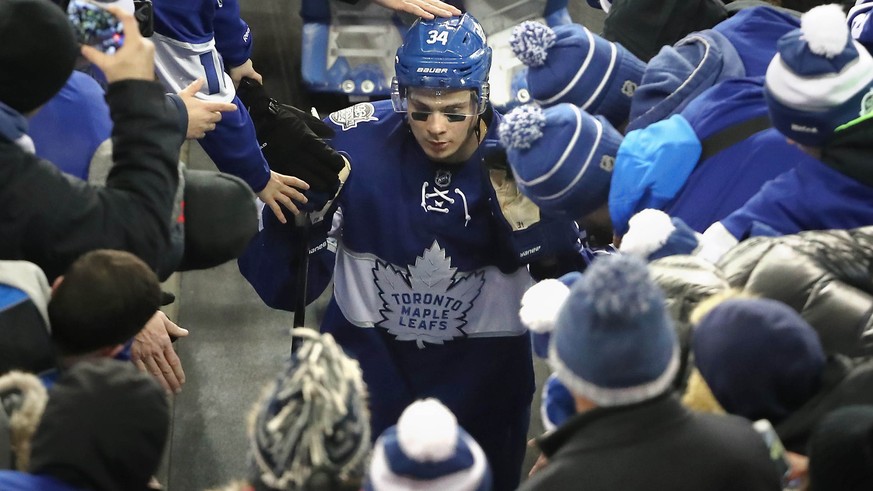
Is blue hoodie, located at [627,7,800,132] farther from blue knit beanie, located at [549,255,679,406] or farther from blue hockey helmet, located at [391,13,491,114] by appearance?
blue knit beanie, located at [549,255,679,406]

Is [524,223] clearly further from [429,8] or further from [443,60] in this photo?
[429,8]

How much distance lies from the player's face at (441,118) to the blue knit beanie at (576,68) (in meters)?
0.25

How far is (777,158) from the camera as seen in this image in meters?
2.40

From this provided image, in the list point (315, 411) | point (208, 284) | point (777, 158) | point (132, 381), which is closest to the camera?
point (315, 411)

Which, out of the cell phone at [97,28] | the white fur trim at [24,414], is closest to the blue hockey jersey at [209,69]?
the cell phone at [97,28]

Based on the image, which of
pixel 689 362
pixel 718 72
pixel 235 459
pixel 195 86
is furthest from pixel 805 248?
pixel 235 459

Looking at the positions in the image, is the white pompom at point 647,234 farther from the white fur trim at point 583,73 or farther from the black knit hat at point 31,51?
the black knit hat at point 31,51

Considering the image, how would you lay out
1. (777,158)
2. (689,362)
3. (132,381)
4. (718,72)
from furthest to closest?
(718,72) → (777,158) → (689,362) → (132,381)

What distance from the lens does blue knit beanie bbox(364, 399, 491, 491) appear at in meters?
1.46

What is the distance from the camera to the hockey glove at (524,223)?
9.48 feet

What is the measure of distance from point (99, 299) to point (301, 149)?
1223 millimetres

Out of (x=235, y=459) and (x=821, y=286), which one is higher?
(x=821, y=286)

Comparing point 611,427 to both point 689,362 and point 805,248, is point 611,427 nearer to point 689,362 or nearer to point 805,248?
point 689,362

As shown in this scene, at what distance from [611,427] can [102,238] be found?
905mm
